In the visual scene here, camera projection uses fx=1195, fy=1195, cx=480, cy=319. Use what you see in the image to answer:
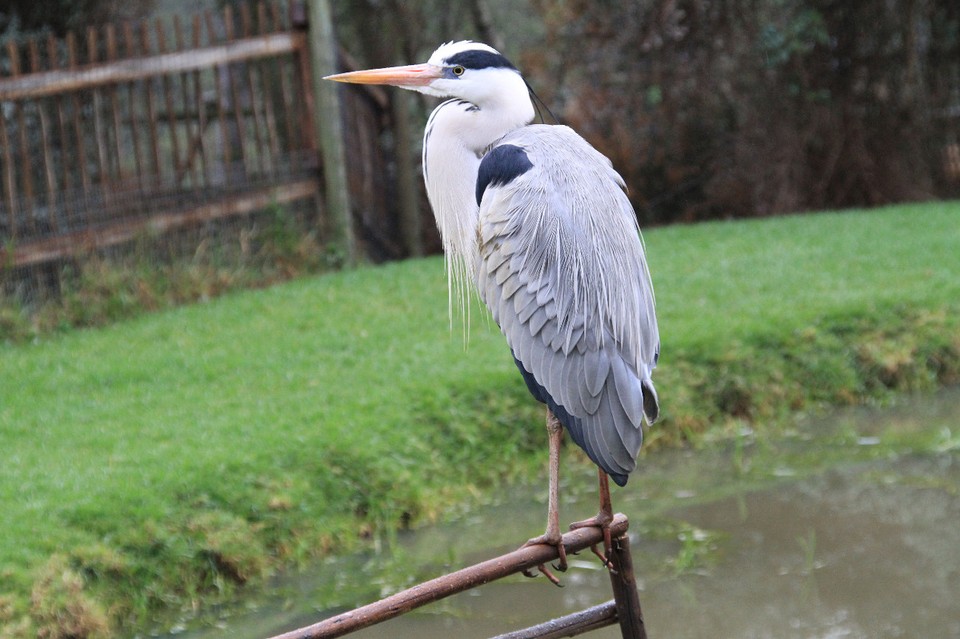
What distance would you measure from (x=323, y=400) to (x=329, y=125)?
3.60 metres

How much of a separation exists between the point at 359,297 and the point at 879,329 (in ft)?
10.5

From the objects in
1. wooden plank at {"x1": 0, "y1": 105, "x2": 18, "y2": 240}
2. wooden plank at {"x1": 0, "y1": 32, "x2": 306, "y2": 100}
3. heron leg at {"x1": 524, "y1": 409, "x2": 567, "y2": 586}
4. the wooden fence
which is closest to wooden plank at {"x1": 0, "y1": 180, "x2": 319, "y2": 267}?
the wooden fence

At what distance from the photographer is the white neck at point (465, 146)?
140 inches

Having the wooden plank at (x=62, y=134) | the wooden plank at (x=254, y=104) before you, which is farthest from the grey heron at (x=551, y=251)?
the wooden plank at (x=254, y=104)

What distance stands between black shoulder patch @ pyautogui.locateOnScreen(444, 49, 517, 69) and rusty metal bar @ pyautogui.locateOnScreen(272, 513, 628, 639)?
4.66 ft

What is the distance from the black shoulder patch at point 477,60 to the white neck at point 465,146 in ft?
0.16

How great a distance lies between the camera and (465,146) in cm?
362

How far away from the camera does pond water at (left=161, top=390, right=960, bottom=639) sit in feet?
14.9

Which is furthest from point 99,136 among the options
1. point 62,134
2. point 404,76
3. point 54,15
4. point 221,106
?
point 404,76

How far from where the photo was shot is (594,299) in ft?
10.8

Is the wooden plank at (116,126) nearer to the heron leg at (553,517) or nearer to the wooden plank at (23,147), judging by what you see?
the wooden plank at (23,147)

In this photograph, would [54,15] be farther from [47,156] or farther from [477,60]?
[477,60]

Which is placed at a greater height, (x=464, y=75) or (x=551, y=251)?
(x=464, y=75)

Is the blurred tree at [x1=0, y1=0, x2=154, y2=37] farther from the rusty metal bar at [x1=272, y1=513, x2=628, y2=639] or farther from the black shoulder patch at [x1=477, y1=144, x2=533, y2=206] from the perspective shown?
the rusty metal bar at [x1=272, y1=513, x2=628, y2=639]
